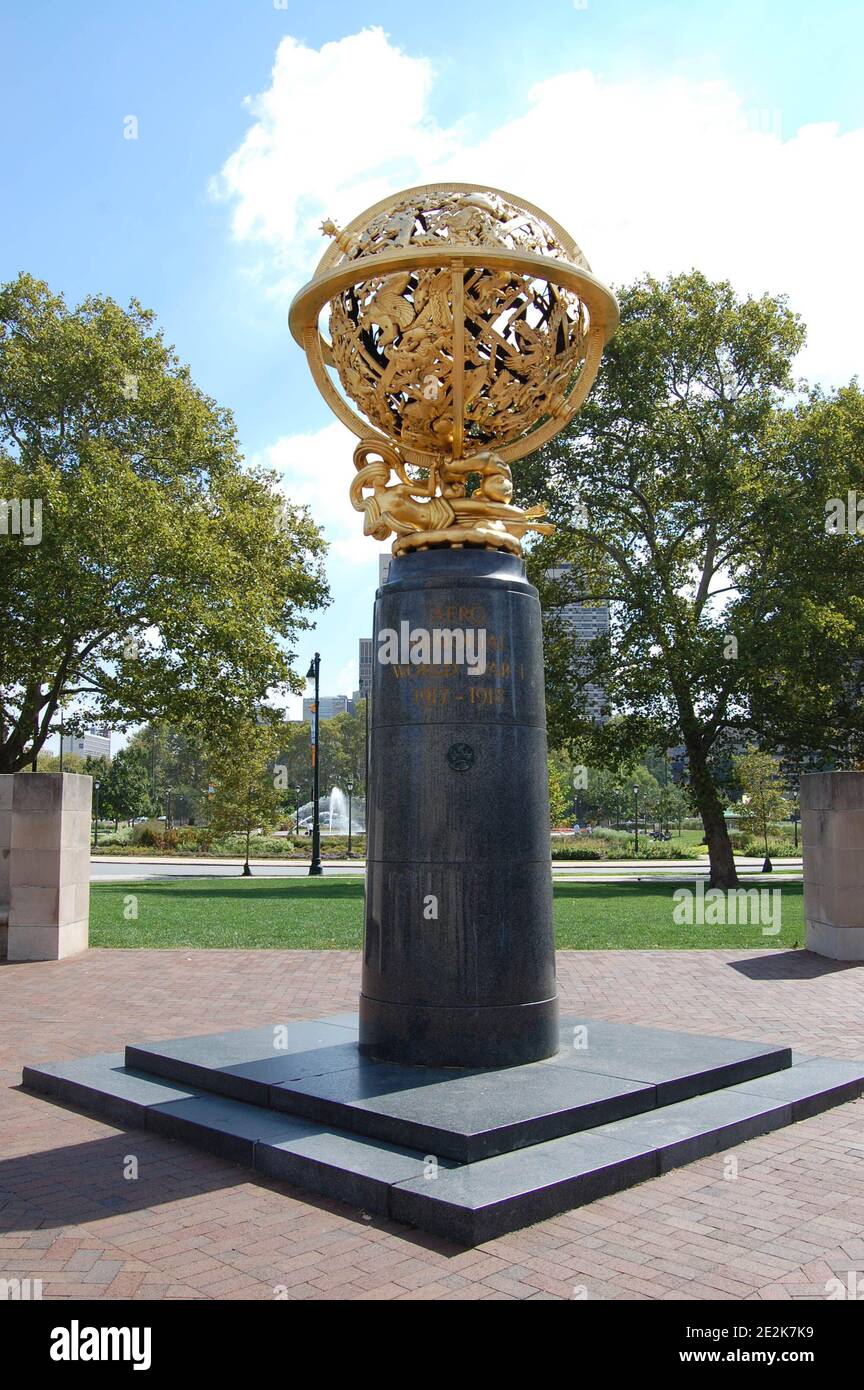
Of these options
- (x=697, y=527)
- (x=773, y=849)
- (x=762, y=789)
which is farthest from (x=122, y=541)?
(x=773, y=849)

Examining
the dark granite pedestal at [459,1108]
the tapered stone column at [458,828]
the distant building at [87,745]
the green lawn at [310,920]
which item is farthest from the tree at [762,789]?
the tapered stone column at [458,828]

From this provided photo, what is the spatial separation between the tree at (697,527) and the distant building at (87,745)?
40.9 ft

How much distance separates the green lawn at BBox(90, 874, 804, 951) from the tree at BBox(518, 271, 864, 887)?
5.18m

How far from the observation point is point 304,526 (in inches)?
1425

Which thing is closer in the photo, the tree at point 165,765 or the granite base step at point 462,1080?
the granite base step at point 462,1080

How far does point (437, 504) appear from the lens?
8109 millimetres

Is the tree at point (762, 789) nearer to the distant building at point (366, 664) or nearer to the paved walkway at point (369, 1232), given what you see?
the distant building at point (366, 664)

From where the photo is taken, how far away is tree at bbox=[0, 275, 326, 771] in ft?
78.7

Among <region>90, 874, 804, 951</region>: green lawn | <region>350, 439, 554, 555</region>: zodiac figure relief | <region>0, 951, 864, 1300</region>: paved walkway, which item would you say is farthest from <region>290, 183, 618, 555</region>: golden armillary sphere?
<region>90, 874, 804, 951</region>: green lawn

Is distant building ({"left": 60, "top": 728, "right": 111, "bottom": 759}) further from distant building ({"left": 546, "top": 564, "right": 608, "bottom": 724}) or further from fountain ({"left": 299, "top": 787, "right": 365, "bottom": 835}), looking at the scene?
fountain ({"left": 299, "top": 787, "right": 365, "bottom": 835})

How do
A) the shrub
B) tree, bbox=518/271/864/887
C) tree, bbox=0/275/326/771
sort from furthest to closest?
the shrub
tree, bbox=518/271/864/887
tree, bbox=0/275/326/771

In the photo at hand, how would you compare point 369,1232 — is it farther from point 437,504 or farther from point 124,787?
point 124,787

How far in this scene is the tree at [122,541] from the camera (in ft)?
78.7
